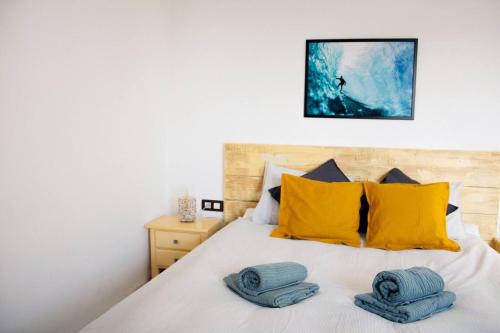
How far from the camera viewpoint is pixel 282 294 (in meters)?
1.61

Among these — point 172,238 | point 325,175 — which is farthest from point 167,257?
point 325,175

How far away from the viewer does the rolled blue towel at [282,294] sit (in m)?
1.58

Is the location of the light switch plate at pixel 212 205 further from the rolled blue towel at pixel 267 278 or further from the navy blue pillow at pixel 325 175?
the rolled blue towel at pixel 267 278

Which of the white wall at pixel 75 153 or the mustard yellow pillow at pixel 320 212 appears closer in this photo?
the white wall at pixel 75 153

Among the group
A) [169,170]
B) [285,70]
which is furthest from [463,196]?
[169,170]

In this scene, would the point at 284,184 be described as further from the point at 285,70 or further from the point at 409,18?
the point at 409,18

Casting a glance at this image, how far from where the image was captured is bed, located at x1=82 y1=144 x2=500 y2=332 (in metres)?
1.46

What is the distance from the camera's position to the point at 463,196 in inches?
111

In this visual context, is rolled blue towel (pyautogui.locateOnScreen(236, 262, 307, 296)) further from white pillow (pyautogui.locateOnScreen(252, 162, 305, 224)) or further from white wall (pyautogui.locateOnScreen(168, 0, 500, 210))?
white wall (pyautogui.locateOnScreen(168, 0, 500, 210))

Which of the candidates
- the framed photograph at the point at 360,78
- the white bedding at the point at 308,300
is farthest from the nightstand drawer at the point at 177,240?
the framed photograph at the point at 360,78

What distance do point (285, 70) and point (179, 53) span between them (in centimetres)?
82

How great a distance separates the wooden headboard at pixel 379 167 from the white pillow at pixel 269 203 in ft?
0.38

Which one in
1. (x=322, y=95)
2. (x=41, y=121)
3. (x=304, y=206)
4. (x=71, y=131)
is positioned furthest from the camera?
(x=322, y=95)

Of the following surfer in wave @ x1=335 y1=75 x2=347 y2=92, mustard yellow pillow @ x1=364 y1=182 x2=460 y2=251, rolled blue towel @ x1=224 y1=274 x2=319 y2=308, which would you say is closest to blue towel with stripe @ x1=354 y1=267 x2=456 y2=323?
rolled blue towel @ x1=224 y1=274 x2=319 y2=308
